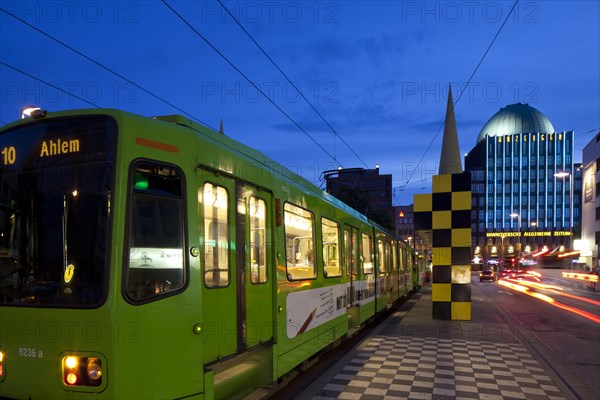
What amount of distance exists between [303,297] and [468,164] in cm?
12967

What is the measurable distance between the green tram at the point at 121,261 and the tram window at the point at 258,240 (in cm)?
21

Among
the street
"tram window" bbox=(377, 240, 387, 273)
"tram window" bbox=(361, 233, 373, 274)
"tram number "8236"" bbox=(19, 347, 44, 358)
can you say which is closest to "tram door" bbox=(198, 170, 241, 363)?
"tram number "8236"" bbox=(19, 347, 44, 358)

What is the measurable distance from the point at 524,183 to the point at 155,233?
119m

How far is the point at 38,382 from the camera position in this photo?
3580mm

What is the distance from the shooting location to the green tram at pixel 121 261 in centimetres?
349

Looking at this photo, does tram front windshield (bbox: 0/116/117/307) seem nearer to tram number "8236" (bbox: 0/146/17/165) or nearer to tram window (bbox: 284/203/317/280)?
tram number "8236" (bbox: 0/146/17/165)

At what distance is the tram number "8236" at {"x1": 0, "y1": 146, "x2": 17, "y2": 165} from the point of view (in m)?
4.04

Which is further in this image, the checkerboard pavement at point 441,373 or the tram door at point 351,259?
the tram door at point 351,259

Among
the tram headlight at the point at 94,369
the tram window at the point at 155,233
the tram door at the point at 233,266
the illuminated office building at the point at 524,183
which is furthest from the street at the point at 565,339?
the illuminated office building at the point at 524,183

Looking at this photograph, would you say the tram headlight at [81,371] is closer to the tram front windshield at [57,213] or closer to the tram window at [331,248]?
the tram front windshield at [57,213]

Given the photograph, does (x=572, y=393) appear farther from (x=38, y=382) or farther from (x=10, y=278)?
(x=10, y=278)

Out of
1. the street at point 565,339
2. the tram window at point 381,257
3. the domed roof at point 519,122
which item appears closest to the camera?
the street at point 565,339

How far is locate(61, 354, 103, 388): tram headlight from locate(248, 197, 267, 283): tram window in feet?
6.61

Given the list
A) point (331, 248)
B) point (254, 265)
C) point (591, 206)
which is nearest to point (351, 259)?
point (331, 248)
